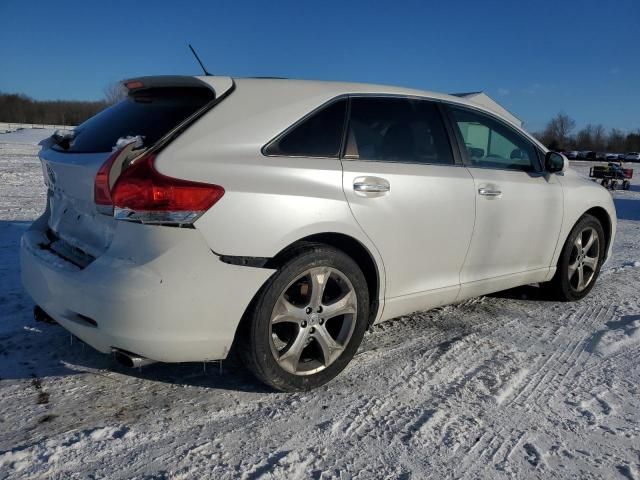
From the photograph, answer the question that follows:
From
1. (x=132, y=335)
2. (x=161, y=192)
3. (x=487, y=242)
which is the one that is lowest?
(x=132, y=335)

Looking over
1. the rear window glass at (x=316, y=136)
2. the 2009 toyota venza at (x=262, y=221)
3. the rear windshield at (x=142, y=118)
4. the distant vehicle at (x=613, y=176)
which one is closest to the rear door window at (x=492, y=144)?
the 2009 toyota venza at (x=262, y=221)

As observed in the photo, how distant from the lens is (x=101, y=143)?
2.81m

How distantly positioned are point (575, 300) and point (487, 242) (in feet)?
5.05

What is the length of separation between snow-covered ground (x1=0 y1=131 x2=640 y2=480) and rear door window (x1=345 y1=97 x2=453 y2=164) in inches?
48.2

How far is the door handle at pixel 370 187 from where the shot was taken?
288cm

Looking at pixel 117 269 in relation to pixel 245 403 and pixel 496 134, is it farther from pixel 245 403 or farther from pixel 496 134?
pixel 496 134

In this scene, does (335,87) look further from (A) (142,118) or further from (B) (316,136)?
(A) (142,118)

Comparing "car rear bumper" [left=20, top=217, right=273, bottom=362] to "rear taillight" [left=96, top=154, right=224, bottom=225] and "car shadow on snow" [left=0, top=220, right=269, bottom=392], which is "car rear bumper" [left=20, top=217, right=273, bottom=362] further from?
"car shadow on snow" [left=0, top=220, right=269, bottom=392]

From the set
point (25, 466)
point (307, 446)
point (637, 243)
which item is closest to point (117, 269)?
point (25, 466)

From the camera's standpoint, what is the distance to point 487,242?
144 inches

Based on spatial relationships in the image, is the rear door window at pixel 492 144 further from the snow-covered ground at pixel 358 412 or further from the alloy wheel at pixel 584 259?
the snow-covered ground at pixel 358 412

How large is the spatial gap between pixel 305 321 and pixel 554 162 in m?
2.58

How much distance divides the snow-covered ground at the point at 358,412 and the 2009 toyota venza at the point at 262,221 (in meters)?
0.29

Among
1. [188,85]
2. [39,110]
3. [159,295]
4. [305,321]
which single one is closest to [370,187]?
[305,321]
